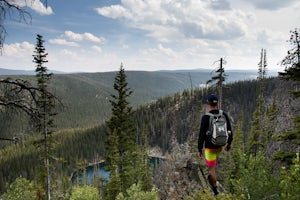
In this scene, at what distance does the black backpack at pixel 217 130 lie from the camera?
737 centimetres

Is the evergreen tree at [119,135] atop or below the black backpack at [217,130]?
below

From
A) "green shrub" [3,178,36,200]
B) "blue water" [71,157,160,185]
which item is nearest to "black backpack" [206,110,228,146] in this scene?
"green shrub" [3,178,36,200]

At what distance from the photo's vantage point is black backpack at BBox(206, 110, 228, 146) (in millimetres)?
7371

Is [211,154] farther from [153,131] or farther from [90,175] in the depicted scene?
[153,131]

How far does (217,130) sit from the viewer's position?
24.2 ft

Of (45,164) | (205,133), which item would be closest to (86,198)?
(45,164)

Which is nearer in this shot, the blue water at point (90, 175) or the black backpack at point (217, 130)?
the black backpack at point (217, 130)

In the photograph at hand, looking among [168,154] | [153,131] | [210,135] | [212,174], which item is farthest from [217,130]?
[153,131]

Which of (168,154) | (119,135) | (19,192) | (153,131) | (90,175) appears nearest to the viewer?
(19,192)

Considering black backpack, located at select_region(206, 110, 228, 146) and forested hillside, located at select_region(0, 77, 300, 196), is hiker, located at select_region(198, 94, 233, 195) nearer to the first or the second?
black backpack, located at select_region(206, 110, 228, 146)

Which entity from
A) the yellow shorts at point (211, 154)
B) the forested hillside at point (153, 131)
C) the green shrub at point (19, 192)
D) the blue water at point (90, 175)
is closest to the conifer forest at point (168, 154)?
the green shrub at point (19, 192)

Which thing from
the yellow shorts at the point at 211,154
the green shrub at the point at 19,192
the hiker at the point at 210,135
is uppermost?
the hiker at the point at 210,135

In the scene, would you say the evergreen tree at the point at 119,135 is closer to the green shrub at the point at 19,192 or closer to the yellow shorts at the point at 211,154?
the green shrub at the point at 19,192

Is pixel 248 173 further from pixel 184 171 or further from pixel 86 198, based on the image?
pixel 86 198
